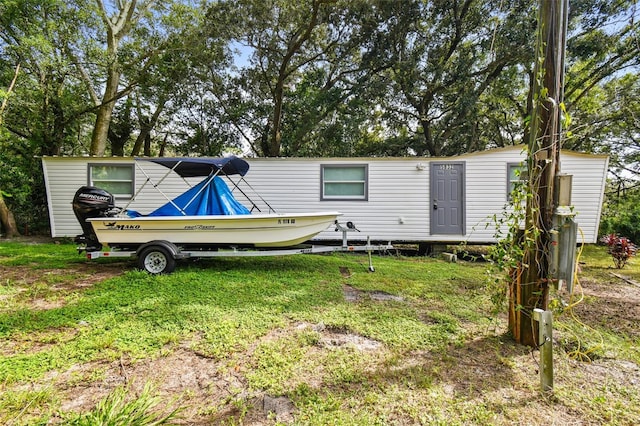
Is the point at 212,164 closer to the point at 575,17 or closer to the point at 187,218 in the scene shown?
the point at 187,218

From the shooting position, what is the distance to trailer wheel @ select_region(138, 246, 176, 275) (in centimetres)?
462

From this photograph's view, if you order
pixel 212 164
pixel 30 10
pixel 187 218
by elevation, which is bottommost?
pixel 187 218

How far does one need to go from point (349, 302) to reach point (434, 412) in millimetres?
1929

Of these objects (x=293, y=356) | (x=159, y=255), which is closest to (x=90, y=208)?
(x=159, y=255)

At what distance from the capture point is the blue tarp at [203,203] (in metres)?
4.89

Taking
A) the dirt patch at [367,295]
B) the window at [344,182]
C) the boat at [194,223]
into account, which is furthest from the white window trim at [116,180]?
the dirt patch at [367,295]

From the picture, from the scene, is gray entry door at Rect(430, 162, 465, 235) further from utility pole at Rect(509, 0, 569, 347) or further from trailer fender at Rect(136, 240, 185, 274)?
trailer fender at Rect(136, 240, 185, 274)

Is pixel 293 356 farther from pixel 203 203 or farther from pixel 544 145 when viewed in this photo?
pixel 203 203

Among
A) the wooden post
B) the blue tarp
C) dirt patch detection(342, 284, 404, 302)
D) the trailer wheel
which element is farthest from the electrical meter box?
the trailer wheel

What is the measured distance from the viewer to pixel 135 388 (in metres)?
1.95

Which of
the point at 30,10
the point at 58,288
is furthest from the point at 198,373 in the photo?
the point at 30,10

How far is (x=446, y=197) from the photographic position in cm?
721

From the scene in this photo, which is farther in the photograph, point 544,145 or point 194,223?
point 194,223

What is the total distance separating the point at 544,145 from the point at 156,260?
5.28 metres
